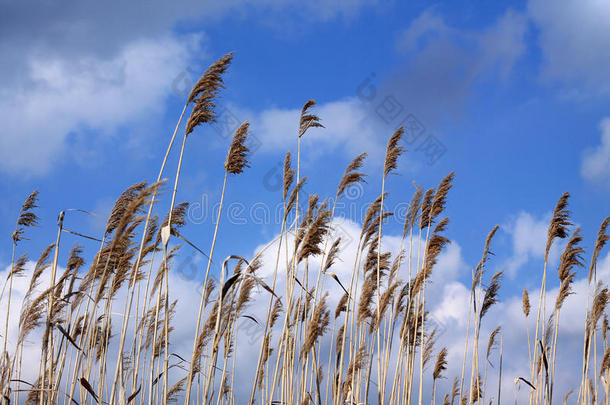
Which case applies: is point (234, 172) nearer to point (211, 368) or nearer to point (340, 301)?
point (211, 368)

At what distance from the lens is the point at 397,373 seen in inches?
251

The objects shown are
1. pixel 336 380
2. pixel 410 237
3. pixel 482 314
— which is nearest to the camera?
pixel 336 380

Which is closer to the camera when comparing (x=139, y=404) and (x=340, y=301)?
(x=139, y=404)

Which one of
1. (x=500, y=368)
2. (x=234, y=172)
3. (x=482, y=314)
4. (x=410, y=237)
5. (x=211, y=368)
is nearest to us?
(x=211, y=368)

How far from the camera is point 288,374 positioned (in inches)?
217

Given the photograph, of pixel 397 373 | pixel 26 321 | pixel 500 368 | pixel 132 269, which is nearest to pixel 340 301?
pixel 397 373

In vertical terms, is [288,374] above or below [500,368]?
below

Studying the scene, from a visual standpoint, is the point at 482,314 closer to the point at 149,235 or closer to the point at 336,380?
the point at 336,380

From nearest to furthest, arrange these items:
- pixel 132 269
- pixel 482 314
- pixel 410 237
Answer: pixel 132 269
pixel 410 237
pixel 482 314

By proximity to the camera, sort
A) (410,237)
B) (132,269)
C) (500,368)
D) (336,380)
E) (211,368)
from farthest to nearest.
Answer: (500,368), (410,237), (336,380), (132,269), (211,368)

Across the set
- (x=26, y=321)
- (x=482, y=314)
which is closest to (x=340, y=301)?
(x=482, y=314)

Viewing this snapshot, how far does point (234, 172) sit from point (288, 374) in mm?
2314

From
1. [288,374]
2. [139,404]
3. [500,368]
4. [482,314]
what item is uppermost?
[482,314]

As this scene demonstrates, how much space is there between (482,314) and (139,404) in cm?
451
